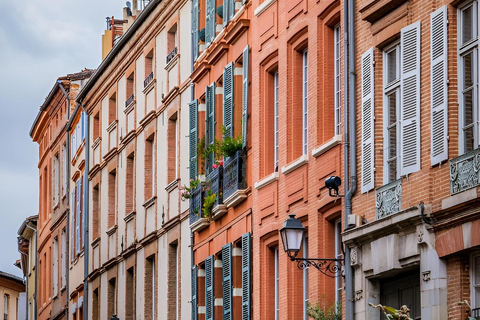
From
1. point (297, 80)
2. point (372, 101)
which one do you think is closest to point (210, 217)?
point (297, 80)

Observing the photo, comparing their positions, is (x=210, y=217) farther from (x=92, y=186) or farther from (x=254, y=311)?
(x=92, y=186)

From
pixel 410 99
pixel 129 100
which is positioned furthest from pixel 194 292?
pixel 410 99

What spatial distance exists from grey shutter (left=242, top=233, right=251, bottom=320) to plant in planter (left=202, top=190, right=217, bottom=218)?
2.72 metres

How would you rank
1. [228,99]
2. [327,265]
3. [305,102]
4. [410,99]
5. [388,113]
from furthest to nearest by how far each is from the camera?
1. [228,99]
2. [305,102]
3. [327,265]
4. [388,113]
5. [410,99]

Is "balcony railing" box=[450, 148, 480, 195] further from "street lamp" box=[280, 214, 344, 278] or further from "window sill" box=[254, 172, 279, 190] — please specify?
"window sill" box=[254, 172, 279, 190]

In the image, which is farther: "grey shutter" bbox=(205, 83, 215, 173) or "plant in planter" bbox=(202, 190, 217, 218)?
"grey shutter" bbox=(205, 83, 215, 173)

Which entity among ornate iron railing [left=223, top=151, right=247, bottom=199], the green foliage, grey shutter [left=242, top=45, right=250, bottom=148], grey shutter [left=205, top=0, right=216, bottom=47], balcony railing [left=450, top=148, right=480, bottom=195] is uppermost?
grey shutter [left=205, top=0, right=216, bottom=47]

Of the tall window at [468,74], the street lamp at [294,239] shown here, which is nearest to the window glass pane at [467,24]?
the tall window at [468,74]

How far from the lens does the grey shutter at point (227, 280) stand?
29625 millimetres

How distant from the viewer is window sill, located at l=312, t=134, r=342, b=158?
2303cm

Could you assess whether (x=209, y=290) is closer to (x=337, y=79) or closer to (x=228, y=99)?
(x=228, y=99)

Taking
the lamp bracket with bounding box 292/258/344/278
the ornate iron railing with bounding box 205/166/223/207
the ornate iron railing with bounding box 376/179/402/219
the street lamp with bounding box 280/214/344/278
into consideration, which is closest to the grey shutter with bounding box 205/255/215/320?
the ornate iron railing with bounding box 205/166/223/207

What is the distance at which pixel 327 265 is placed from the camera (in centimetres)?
2342

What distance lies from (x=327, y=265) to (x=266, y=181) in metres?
4.04
